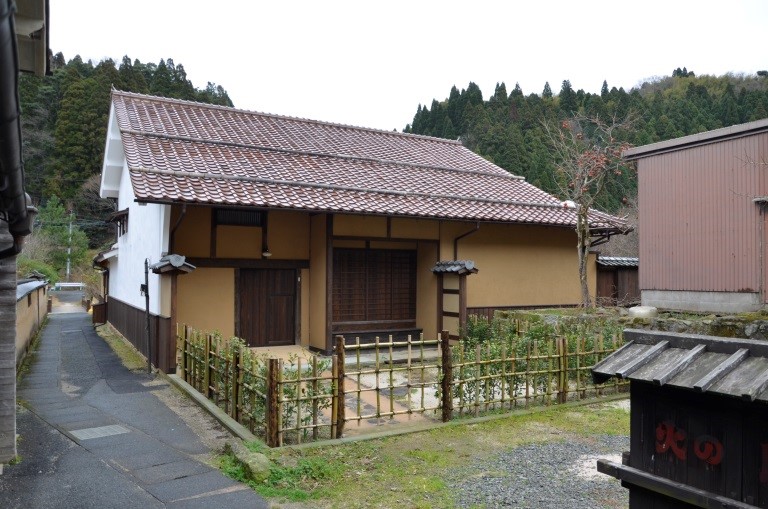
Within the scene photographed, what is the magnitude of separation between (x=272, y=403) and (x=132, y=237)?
1061 centimetres

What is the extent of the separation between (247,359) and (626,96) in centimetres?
3817

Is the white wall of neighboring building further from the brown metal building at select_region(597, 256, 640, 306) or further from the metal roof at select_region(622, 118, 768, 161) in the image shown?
the brown metal building at select_region(597, 256, 640, 306)

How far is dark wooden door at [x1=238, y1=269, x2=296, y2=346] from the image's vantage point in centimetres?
1223

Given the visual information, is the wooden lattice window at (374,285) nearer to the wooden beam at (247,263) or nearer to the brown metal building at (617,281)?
the wooden beam at (247,263)

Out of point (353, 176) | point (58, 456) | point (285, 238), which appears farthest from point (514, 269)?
point (58, 456)

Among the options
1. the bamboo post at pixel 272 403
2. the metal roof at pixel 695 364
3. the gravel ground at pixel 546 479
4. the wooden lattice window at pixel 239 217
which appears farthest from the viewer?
the wooden lattice window at pixel 239 217

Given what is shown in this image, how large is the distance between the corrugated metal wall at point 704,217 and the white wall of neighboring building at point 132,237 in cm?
1028

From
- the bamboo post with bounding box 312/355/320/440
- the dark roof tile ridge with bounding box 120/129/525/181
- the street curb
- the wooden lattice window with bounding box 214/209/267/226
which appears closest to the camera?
the bamboo post with bounding box 312/355/320/440

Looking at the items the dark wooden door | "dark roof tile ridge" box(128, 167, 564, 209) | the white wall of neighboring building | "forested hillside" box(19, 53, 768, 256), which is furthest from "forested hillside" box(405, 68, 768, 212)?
the white wall of neighboring building

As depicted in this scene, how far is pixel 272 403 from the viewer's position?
5.96m

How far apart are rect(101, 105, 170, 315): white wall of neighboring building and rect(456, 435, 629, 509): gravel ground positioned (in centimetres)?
738

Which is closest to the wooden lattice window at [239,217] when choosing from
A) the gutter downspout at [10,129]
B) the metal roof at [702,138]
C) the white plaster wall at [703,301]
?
the gutter downspout at [10,129]

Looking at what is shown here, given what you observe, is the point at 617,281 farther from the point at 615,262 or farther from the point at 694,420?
the point at 694,420

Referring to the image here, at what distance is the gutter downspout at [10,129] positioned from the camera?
1607mm
